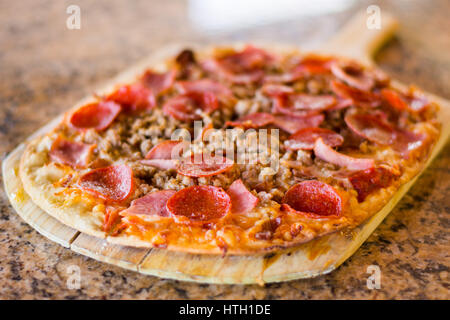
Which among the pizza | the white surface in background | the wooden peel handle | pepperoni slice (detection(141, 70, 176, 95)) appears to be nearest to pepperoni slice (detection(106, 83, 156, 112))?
the pizza

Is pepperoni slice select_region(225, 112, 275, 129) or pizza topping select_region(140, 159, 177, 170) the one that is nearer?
pizza topping select_region(140, 159, 177, 170)

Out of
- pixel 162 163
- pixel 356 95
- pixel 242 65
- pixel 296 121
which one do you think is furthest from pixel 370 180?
pixel 242 65

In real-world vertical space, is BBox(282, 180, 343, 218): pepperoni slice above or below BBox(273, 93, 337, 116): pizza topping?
below

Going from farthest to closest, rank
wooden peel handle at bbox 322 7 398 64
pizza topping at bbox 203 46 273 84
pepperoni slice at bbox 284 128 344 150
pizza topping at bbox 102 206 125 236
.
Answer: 1. wooden peel handle at bbox 322 7 398 64
2. pizza topping at bbox 203 46 273 84
3. pepperoni slice at bbox 284 128 344 150
4. pizza topping at bbox 102 206 125 236

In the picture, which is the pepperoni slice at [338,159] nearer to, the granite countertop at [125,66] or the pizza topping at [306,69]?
the granite countertop at [125,66]

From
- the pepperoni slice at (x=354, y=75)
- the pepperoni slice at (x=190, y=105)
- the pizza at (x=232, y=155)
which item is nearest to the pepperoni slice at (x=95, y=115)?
the pizza at (x=232, y=155)

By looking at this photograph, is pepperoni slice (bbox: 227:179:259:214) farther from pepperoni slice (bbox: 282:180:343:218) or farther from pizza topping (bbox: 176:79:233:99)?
pizza topping (bbox: 176:79:233:99)
